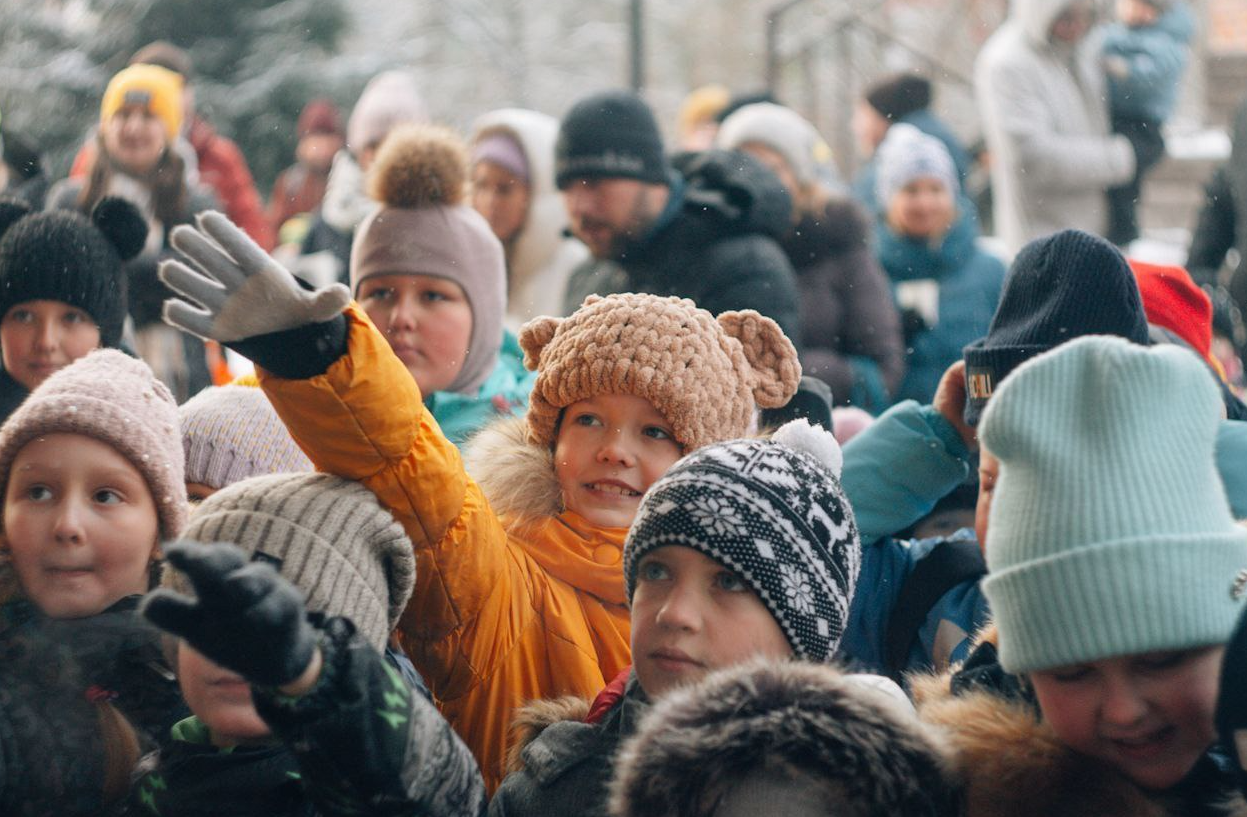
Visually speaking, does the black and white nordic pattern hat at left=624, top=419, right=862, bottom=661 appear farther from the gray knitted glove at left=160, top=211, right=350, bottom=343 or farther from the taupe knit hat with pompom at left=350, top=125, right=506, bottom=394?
the taupe knit hat with pompom at left=350, top=125, right=506, bottom=394

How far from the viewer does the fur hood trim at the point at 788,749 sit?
6.81 feet

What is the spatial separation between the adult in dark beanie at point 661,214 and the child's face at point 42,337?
125cm

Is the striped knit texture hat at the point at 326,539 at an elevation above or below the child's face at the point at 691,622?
above

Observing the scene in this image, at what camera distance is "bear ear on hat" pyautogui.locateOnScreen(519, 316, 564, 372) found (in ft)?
10.6

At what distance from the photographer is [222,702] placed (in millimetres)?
2426

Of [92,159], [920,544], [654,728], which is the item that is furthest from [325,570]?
[92,159]

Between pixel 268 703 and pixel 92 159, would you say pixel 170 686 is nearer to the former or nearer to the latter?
pixel 268 703

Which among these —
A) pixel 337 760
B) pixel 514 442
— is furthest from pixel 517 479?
pixel 337 760

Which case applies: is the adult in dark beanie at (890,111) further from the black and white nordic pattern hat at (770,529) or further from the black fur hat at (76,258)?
the black and white nordic pattern hat at (770,529)

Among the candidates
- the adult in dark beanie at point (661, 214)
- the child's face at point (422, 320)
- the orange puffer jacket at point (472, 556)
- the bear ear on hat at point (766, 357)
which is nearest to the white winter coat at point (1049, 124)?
the adult in dark beanie at point (661, 214)

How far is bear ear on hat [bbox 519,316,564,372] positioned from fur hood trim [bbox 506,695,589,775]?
77cm

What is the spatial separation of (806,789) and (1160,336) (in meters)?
1.64

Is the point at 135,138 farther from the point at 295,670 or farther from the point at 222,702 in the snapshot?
the point at 295,670

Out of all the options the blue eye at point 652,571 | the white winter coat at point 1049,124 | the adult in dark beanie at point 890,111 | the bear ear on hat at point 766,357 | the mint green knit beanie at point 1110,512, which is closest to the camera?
the mint green knit beanie at point 1110,512
